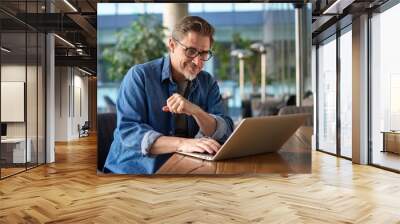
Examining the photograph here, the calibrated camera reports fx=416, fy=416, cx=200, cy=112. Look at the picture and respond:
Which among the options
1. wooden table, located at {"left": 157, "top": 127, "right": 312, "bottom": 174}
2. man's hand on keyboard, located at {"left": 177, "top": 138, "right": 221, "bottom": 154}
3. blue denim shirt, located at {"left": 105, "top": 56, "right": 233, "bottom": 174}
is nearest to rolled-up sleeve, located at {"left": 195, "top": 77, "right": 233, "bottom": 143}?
blue denim shirt, located at {"left": 105, "top": 56, "right": 233, "bottom": 174}

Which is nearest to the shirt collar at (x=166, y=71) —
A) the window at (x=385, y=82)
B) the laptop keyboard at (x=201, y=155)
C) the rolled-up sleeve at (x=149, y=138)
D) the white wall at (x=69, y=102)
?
the rolled-up sleeve at (x=149, y=138)

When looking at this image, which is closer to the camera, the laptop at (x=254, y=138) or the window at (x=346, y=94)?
the laptop at (x=254, y=138)

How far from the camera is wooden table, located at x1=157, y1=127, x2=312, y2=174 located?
5.21 metres

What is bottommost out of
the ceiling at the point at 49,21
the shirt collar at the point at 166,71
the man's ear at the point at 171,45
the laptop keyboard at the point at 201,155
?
the laptop keyboard at the point at 201,155

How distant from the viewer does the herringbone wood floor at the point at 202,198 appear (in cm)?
373

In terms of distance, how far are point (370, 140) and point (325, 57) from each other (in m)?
2.70

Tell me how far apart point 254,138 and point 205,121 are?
0.68 m

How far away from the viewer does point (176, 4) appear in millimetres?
→ 5684

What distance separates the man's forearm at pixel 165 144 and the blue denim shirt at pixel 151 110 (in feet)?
0.17

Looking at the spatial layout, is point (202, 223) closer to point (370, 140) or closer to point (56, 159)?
point (370, 140)

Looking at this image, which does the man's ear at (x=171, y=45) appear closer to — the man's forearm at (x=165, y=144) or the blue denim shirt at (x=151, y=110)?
the blue denim shirt at (x=151, y=110)

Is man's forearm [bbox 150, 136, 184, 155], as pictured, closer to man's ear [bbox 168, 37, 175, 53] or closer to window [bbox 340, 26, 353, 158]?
man's ear [bbox 168, 37, 175, 53]

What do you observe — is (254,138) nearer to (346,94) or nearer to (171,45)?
(171,45)

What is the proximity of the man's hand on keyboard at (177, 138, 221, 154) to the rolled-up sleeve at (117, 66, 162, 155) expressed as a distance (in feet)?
1.21
